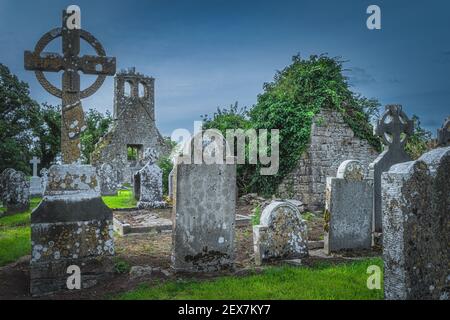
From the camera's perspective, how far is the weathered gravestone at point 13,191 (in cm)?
1341

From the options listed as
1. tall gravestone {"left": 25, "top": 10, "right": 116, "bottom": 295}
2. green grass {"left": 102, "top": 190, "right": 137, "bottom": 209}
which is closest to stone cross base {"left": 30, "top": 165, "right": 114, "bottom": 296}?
tall gravestone {"left": 25, "top": 10, "right": 116, "bottom": 295}

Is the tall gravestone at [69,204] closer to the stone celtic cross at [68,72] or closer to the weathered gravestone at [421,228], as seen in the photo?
A: the stone celtic cross at [68,72]

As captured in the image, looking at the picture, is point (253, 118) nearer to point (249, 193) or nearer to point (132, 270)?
point (249, 193)

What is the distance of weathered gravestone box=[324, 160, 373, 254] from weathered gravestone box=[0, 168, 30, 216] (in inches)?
446

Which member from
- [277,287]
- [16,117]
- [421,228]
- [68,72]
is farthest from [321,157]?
[16,117]

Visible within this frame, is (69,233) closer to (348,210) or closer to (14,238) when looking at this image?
(14,238)

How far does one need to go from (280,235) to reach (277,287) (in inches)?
68.1

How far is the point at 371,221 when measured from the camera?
7.58m

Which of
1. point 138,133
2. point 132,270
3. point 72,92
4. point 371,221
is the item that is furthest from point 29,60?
point 138,133

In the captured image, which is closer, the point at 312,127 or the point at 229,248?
the point at 229,248

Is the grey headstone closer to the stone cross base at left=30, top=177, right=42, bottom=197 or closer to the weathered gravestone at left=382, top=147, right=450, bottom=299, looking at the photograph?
the weathered gravestone at left=382, top=147, right=450, bottom=299

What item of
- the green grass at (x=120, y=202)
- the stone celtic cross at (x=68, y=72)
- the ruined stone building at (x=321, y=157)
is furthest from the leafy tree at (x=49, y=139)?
the stone celtic cross at (x=68, y=72)

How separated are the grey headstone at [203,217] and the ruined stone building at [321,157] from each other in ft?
25.3
